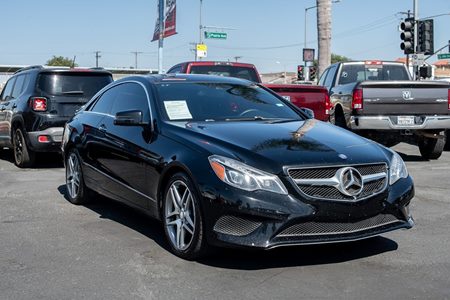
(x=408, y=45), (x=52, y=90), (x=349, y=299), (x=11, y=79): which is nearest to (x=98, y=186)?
(x=349, y=299)

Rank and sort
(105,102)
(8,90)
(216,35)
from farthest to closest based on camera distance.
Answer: (216,35), (8,90), (105,102)

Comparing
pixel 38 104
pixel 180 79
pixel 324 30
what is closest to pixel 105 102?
pixel 180 79

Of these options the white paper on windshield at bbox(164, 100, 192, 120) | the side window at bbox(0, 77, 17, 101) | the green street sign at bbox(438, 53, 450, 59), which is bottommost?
the white paper on windshield at bbox(164, 100, 192, 120)

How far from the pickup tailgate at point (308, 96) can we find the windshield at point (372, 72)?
126 inches

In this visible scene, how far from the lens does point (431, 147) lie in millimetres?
11828

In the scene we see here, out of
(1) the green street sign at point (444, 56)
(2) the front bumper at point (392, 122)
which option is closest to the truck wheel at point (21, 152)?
(2) the front bumper at point (392, 122)

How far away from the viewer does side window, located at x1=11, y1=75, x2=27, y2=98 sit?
1122 centimetres

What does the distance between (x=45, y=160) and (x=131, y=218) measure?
615 cm

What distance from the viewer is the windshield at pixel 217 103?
5797 mm

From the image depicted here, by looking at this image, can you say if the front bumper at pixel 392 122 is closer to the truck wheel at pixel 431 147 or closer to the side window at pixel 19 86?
the truck wheel at pixel 431 147

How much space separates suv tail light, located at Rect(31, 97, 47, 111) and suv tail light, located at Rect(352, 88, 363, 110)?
5.46 m

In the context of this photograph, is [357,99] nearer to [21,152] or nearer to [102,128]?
[102,128]

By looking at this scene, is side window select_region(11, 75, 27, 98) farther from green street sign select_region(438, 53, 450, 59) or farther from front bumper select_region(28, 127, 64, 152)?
green street sign select_region(438, 53, 450, 59)

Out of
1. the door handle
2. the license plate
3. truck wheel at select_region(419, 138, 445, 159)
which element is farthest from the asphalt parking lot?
truck wheel at select_region(419, 138, 445, 159)
